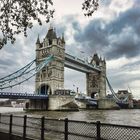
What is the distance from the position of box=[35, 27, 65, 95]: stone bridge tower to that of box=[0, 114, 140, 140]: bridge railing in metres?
90.7

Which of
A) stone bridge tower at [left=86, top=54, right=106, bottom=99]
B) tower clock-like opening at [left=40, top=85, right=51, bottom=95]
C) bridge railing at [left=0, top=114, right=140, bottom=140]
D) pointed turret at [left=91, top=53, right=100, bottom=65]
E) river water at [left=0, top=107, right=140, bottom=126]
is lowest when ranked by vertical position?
bridge railing at [left=0, top=114, right=140, bottom=140]

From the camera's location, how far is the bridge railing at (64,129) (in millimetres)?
7586

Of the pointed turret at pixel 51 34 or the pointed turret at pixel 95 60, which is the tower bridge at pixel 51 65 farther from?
the pointed turret at pixel 95 60

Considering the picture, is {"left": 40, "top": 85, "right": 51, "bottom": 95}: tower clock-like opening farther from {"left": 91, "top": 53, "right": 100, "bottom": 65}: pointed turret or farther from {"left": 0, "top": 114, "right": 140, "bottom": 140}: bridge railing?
{"left": 0, "top": 114, "right": 140, "bottom": 140}: bridge railing

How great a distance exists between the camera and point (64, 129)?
9.05 m

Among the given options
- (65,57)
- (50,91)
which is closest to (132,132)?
(50,91)

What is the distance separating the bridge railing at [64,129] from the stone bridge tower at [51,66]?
298ft

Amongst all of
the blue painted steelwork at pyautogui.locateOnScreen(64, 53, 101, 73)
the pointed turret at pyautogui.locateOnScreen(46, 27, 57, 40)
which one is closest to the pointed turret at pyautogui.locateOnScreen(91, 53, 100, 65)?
the blue painted steelwork at pyautogui.locateOnScreen(64, 53, 101, 73)

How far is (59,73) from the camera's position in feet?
356

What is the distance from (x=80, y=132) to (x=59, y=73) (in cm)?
9994

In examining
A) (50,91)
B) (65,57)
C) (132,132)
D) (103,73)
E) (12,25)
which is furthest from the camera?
(103,73)

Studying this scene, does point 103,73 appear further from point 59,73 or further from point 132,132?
point 132,132

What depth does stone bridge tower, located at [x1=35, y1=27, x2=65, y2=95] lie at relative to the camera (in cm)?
10550

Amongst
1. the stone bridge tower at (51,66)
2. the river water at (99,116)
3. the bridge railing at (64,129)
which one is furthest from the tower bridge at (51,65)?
the bridge railing at (64,129)
